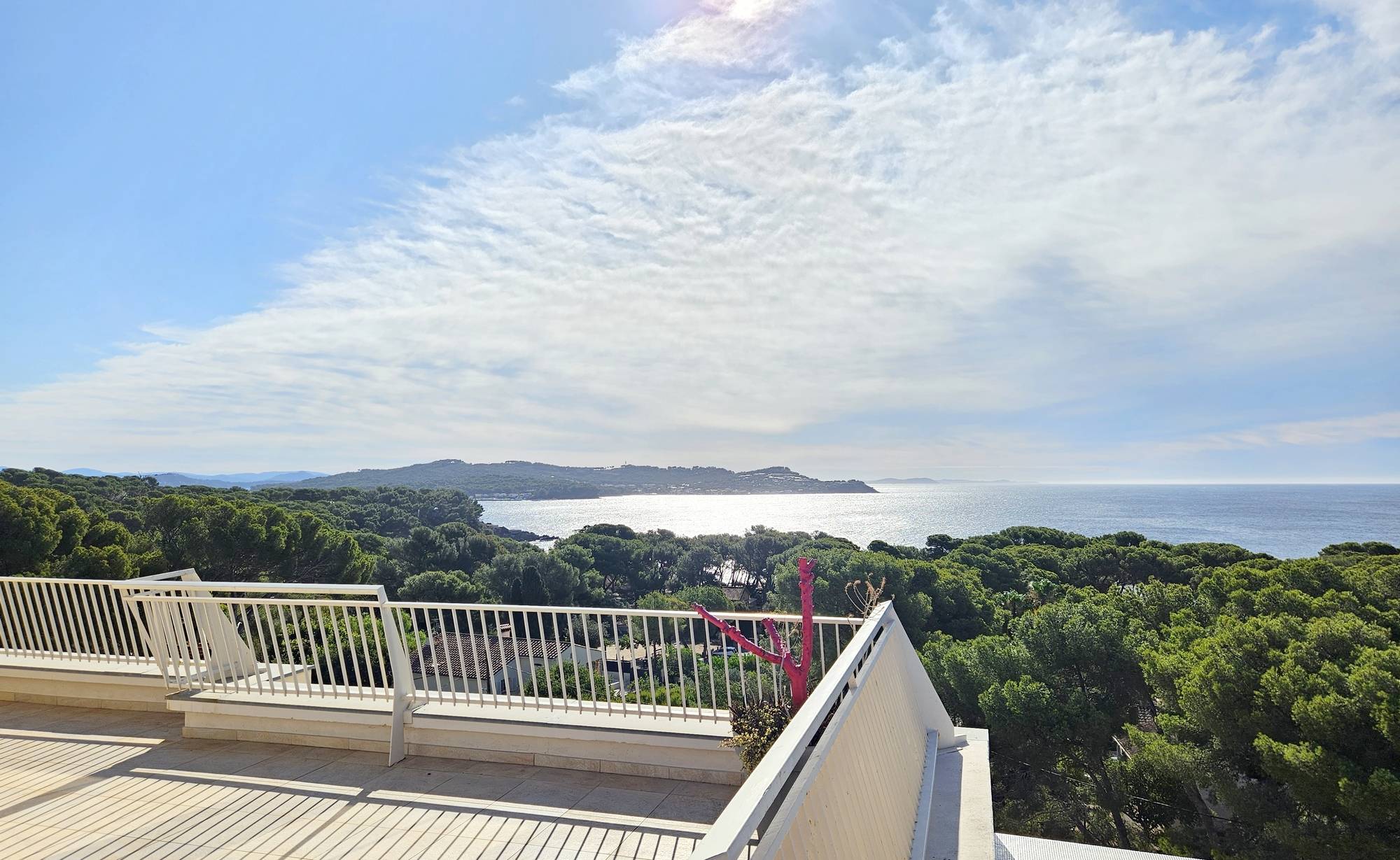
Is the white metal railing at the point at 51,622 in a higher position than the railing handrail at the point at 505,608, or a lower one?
lower

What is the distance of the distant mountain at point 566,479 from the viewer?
79.8 m

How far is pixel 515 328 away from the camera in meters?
22.6

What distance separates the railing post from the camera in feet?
14.6

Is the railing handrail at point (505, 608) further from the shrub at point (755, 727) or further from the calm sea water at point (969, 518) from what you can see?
the calm sea water at point (969, 518)

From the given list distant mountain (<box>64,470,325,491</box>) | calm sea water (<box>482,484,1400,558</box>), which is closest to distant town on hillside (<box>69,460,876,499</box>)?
distant mountain (<box>64,470,325,491</box>)

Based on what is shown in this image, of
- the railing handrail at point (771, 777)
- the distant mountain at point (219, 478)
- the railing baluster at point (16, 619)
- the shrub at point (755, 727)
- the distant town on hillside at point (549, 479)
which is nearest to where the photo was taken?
the railing handrail at point (771, 777)

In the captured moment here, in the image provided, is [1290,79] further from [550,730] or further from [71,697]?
[71,697]

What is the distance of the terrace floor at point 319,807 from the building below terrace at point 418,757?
1 cm

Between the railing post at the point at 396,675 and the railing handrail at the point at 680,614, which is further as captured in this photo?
the railing post at the point at 396,675

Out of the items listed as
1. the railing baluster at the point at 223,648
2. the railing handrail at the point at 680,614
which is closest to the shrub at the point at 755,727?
the railing handrail at the point at 680,614

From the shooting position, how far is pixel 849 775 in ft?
6.46

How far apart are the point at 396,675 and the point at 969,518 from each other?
115 metres

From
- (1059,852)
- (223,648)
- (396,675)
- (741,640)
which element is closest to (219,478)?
(223,648)

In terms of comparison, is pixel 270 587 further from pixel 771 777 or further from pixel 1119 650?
pixel 1119 650
